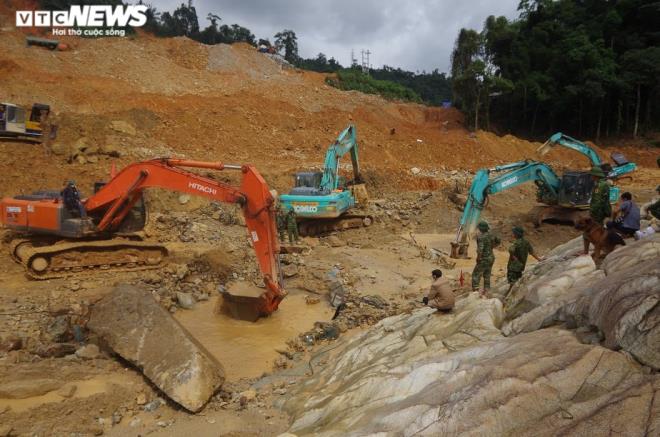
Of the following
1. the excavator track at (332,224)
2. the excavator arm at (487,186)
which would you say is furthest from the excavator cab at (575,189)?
the excavator track at (332,224)

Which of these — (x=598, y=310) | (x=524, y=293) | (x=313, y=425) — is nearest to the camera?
(x=598, y=310)

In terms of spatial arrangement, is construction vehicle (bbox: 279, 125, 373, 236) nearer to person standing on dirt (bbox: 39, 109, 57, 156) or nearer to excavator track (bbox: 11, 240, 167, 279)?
excavator track (bbox: 11, 240, 167, 279)

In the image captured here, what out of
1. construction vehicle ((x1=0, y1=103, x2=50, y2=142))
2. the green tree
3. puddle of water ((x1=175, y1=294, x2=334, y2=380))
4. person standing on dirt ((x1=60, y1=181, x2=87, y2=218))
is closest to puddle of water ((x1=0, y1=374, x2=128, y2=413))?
puddle of water ((x1=175, y1=294, x2=334, y2=380))

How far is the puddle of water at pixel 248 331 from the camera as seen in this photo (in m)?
8.45

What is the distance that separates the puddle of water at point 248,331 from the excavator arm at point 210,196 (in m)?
0.50

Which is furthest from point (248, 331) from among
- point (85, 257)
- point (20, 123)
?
point (20, 123)

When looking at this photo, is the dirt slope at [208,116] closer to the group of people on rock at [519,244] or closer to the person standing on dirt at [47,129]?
the person standing on dirt at [47,129]

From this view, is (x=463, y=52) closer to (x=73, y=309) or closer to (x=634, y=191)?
(x=634, y=191)

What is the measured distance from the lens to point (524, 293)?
23.9 feet

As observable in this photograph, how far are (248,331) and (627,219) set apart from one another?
736cm

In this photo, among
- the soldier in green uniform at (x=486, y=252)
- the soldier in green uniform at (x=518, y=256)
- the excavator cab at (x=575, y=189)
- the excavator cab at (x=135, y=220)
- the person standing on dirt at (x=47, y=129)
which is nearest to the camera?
the soldier in green uniform at (x=518, y=256)

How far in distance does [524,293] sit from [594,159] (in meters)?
10.5

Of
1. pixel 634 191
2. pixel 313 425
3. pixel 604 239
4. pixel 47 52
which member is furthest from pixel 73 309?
pixel 47 52

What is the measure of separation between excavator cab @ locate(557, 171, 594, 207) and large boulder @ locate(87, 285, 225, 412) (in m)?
12.7
